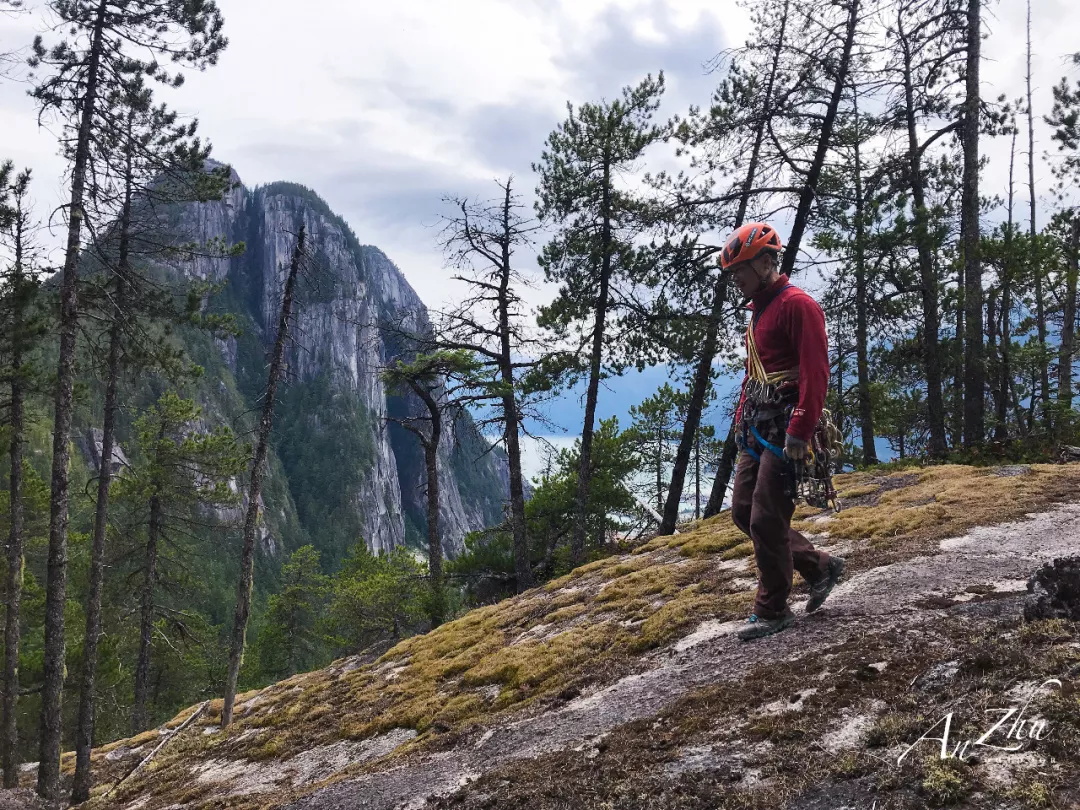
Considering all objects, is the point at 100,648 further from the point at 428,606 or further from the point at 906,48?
the point at 906,48

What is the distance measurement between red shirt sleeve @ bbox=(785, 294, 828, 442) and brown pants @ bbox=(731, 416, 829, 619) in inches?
12.8

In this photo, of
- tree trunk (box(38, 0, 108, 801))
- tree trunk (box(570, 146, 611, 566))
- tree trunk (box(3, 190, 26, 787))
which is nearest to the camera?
tree trunk (box(38, 0, 108, 801))

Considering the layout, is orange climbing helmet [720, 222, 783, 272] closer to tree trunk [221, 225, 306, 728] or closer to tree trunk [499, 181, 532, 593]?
tree trunk [221, 225, 306, 728]

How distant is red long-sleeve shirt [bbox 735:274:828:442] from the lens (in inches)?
157

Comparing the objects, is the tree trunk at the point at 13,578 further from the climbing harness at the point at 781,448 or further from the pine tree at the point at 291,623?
the pine tree at the point at 291,623

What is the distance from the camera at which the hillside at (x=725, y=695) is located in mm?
2523

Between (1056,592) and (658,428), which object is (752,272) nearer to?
(1056,592)

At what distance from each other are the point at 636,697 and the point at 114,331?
12080mm

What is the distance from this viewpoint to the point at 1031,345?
11.6 m

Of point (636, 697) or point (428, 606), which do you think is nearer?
point (636, 697)

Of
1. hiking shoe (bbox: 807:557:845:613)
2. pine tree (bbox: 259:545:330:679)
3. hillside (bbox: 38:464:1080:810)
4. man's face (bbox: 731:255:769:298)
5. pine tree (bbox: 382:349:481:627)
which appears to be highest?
pine tree (bbox: 382:349:481:627)

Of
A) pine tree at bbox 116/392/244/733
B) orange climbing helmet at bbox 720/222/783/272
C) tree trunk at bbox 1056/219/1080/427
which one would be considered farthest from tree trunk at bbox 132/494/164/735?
tree trunk at bbox 1056/219/1080/427

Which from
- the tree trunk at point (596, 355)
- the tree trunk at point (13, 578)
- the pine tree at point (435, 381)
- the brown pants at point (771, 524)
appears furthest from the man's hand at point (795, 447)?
the tree trunk at point (13, 578)

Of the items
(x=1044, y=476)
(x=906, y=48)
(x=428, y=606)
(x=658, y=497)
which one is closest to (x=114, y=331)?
(x=428, y=606)
